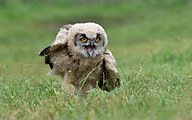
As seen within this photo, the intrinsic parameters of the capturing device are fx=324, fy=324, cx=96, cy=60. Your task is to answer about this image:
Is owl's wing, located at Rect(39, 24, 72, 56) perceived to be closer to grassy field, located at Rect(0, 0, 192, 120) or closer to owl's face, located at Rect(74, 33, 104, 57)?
owl's face, located at Rect(74, 33, 104, 57)

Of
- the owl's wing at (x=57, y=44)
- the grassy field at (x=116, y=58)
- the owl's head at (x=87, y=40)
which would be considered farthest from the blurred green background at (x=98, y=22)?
the owl's head at (x=87, y=40)

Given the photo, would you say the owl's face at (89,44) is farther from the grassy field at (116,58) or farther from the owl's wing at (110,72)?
the grassy field at (116,58)

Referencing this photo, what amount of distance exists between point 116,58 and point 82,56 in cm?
601

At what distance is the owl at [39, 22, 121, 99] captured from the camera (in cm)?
436

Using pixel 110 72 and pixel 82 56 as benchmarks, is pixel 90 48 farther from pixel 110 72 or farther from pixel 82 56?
pixel 110 72

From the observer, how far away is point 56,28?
17.2 metres

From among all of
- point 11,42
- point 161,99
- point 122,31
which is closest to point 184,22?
point 122,31

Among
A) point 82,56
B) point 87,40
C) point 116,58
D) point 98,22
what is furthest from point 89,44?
point 98,22

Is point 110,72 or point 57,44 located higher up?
point 57,44

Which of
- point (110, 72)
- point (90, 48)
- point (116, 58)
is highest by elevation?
point (90, 48)

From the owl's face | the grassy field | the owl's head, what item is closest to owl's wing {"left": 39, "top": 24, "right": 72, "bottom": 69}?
the owl's head

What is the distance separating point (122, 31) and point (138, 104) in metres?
12.8

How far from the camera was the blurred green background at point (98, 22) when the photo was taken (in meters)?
12.0

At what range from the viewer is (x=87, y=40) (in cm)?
432
